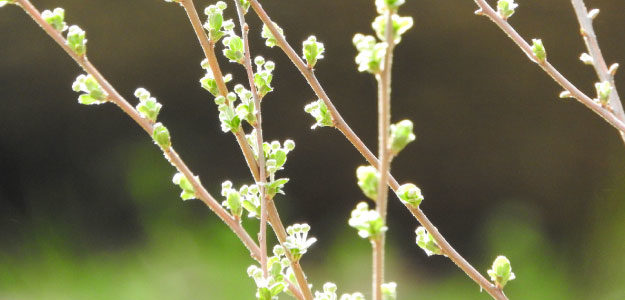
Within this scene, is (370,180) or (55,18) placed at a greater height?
(55,18)

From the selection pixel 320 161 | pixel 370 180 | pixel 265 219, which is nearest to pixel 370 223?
pixel 370 180

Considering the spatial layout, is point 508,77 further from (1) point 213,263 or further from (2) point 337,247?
(1) point 213,263

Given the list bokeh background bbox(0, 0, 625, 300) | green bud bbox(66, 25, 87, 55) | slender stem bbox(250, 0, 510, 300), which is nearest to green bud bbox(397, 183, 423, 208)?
slender stem bbox(250, 0, 510, 300)

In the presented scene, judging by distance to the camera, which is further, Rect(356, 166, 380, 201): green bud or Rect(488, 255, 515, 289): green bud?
Rect(488, 255, 515, 289): green bud

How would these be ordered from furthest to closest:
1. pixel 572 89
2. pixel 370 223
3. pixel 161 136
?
pixel 572 89 → pixel 161 136 → pixel 370 223

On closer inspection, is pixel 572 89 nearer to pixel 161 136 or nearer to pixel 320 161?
pixel 161 136

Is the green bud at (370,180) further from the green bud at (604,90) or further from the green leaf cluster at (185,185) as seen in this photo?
the green bud at (604,90)

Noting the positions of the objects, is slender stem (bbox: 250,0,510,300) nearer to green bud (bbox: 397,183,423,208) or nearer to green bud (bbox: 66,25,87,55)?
green bud (bbox: 397,183,423,208)

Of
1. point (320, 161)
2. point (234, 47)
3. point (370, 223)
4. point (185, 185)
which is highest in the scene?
point (320, 161)

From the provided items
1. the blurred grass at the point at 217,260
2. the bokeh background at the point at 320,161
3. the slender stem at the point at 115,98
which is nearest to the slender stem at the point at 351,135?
the slender stem at the point at 115,98
